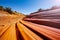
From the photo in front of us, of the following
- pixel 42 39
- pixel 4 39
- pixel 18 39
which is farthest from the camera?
pixel 4 39

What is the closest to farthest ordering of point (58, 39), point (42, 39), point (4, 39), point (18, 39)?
point (58, 39) → point (42, 39) → point (18, 39) → point (4, 39)

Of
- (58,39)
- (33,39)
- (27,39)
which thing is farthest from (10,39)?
(58,39)

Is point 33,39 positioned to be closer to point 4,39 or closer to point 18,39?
point 18,39

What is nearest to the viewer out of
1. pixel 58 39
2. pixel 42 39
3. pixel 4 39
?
pixel 58 39

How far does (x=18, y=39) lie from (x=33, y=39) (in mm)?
314

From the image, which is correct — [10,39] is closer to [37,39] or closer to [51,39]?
[37,39]

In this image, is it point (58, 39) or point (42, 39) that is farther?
point (42, 39)

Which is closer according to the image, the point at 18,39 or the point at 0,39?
the point at 18,39

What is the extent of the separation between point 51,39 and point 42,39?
0.17 metres

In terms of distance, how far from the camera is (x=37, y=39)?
149cm

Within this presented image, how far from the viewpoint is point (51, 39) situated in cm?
132

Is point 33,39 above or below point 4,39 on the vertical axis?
above

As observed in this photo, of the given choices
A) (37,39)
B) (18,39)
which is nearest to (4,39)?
(18,39)

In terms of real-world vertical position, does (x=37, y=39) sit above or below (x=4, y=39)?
above
